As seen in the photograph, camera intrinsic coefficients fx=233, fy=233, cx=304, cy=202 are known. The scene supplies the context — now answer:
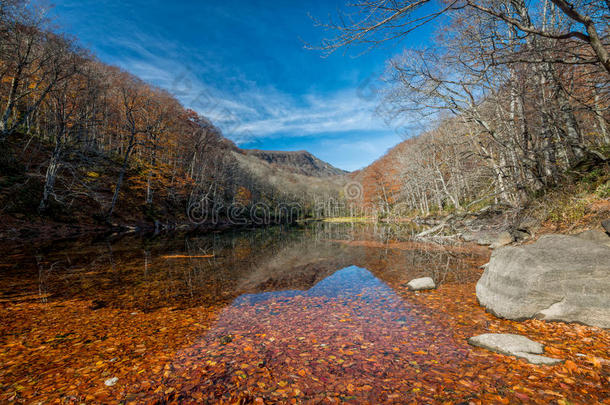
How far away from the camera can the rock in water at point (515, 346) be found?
10.0 feet

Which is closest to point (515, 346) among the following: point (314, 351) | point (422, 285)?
point (314, 351)

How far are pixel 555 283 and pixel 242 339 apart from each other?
564 centimetres

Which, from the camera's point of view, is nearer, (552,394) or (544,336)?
(552,394)

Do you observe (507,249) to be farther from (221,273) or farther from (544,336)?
(221,273)

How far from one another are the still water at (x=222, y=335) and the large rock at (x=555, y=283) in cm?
81

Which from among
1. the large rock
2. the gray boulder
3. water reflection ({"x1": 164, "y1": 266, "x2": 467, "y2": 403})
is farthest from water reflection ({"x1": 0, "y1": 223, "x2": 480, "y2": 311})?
the gray boulder

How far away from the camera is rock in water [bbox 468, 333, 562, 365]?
305cm

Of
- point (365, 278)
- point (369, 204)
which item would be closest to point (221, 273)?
point (365, 278)

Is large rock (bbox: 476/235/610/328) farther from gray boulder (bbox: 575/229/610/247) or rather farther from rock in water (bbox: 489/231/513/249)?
rock in water (bbox: 489/231/513/249)

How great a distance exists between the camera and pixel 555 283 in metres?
4.15

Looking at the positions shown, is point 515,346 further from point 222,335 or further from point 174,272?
point 174,272

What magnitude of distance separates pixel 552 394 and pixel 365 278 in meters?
5.91

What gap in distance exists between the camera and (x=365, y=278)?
835cm

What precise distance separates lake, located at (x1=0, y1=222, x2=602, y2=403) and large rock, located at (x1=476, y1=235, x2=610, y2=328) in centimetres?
41
